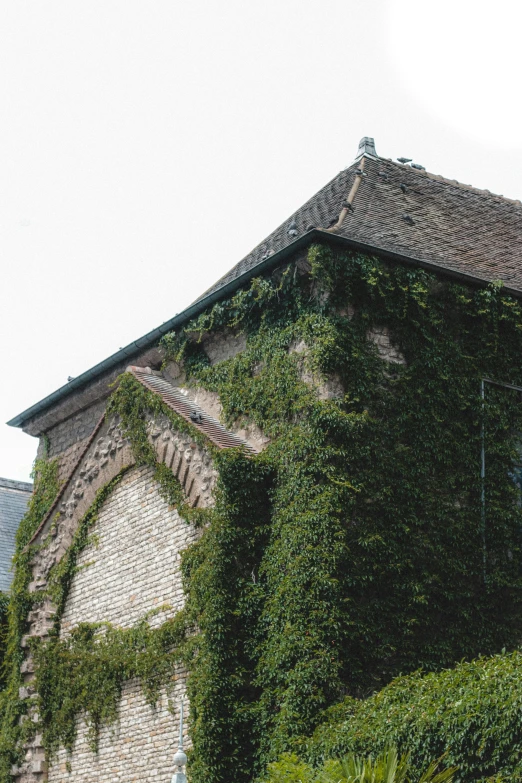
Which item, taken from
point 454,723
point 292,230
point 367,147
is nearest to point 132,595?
point 292,230

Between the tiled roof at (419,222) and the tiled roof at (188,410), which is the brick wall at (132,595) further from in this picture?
the tiled roof at (419,222)

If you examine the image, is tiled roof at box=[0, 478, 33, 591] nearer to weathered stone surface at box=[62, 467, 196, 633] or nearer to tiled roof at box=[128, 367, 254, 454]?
weathered stone surface at box=[62, 467, 196, 633]

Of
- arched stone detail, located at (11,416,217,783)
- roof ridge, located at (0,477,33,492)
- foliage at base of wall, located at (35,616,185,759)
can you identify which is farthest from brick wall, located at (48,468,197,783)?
roof ridge, located at (0,477,33,492)

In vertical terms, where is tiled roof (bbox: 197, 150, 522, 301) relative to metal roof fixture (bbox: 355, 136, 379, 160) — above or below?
below

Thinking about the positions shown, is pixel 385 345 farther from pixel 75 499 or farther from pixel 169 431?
pixel 75 499

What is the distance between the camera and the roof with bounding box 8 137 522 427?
577 inches

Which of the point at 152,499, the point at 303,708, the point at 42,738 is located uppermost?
the point at 152,499

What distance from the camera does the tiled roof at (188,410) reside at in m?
13.9

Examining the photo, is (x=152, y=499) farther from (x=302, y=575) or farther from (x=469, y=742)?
(x=469, y=742)

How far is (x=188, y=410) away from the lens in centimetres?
1472

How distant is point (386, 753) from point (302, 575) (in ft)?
10.6

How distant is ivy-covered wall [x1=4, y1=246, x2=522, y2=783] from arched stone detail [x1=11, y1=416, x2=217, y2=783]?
42 centimetres

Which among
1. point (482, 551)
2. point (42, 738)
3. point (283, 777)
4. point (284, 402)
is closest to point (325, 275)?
point (284, 402)

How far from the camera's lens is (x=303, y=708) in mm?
11680
